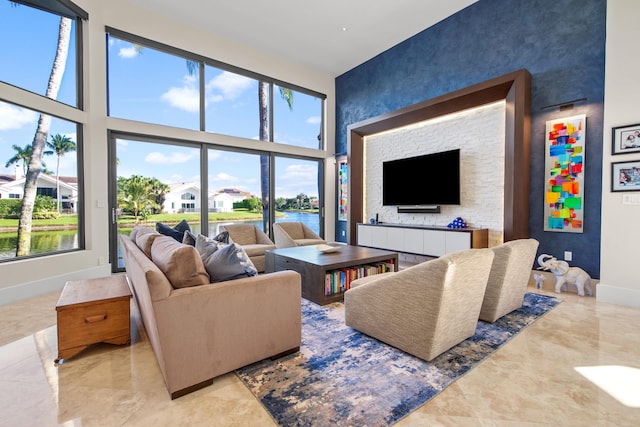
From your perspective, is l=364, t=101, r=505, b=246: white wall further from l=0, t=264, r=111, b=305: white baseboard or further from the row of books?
l=0, t=264, r=111, b=305: white baseboard

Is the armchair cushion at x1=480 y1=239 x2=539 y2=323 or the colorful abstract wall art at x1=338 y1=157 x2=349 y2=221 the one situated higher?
the colorful abstract wall art at x1=338 y1=157 x2=349 y2=221

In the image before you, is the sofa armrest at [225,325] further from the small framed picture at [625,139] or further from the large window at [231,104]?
the large window at [231,104]

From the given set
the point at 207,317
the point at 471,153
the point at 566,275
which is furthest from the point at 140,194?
the point at 566,275

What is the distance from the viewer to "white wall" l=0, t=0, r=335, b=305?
11.2 feet

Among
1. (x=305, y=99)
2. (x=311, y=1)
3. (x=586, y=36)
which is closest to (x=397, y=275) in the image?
(x=586, y=36)

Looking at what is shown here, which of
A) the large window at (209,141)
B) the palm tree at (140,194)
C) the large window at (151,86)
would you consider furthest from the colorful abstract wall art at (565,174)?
the palm tree at (140,194)

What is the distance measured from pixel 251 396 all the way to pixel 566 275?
150 inches

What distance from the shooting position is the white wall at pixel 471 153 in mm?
4422

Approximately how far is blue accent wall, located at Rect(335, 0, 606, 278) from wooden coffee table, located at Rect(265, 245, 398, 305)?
89.7 inches

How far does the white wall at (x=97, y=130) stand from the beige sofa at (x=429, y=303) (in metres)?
3.89

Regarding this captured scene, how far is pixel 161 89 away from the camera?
4.93m

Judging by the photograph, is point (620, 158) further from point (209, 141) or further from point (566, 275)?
point (209, 141)

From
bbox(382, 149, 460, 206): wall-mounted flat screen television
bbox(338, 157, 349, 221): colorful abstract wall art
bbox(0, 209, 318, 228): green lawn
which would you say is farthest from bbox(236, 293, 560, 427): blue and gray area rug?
bbox(338, 157, 349, 221): colorful abstract wall art

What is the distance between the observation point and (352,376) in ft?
5.90
